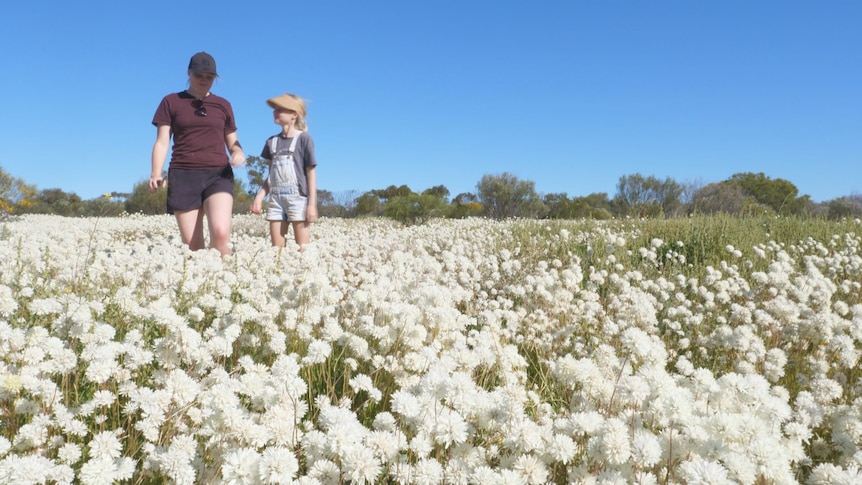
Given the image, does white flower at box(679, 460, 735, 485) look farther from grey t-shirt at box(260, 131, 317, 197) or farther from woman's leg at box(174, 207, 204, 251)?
grey t-shirt at box(260, 131, 317, 197)

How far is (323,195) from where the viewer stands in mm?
32625

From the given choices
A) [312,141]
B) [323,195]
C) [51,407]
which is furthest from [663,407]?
[323,195]

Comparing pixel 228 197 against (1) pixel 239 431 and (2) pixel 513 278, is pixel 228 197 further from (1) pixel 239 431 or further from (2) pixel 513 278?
(1) pixel 239 431

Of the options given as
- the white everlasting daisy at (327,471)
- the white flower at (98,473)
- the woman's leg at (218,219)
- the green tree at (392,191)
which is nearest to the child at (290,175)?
the woman's leg at (218,219)

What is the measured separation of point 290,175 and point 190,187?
128 centimetres

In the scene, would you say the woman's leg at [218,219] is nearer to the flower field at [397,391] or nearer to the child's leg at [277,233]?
the child's leg at [277,233]

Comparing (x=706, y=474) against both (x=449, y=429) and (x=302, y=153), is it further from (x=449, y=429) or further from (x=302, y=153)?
(x=302, y=153)

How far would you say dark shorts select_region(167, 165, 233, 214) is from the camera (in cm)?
602

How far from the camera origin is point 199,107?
612cm

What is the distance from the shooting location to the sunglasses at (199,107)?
610 centimetres

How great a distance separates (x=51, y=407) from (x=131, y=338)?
49cm

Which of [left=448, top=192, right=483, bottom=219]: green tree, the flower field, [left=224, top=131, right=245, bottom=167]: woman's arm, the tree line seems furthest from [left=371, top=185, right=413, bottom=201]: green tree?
the flower field

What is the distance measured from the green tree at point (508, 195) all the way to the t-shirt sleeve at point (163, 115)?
21.8 meters

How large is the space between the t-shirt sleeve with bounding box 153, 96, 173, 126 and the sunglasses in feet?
0.94
